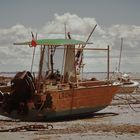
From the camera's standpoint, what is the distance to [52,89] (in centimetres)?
2178

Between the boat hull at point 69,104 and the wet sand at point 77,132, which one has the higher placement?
the boat hull at point 69,104

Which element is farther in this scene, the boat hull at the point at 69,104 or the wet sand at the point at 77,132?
the boat hull at the point at 69,104

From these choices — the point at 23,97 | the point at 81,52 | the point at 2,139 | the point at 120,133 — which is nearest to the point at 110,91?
the point at 81,52

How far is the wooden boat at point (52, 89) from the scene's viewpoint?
22078 mm

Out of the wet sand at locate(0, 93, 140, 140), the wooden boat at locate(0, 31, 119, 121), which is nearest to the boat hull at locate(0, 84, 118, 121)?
the wooden boat at locate(0, 31, 119, 121)

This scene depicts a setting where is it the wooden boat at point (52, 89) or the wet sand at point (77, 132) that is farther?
the wooden boat at point (52, 89)

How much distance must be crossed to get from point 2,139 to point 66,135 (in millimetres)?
2324

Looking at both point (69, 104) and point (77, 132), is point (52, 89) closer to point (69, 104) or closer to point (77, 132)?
point (69, 104)

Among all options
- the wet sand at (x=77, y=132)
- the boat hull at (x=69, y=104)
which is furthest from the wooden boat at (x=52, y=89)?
the wet sand at (x=77, y=132)

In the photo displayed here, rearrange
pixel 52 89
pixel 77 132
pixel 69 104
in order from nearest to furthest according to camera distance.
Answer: pixel 77 132
pixel 52 89
pixel 69 104

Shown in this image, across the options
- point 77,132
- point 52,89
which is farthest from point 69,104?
point 77,132

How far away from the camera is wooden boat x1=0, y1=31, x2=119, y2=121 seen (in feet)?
72.4

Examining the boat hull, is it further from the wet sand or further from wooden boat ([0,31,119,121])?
the wet sand

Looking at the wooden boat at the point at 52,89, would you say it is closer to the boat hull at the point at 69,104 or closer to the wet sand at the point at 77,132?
the boat hull at the point at 69,104
